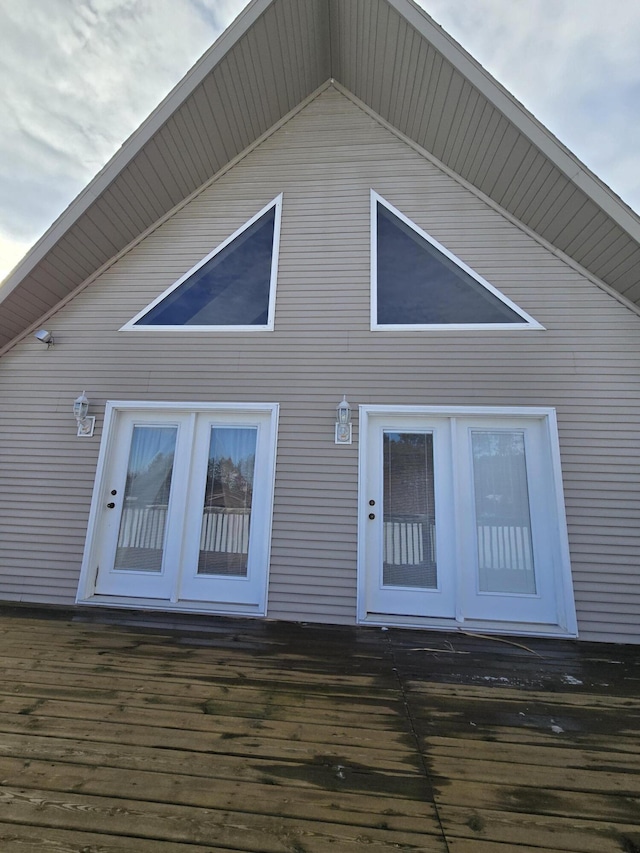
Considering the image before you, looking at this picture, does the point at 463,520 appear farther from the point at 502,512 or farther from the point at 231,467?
the point at 231,467

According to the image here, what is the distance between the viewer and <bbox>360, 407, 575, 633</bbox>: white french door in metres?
3.45

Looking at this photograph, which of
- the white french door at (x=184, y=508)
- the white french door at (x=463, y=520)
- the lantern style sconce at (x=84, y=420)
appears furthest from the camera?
the lantern style sconce at (x=84, y=420)

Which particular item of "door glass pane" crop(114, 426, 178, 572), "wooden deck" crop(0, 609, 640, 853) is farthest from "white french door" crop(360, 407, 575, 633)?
"door glass pane" crop(114, 426, 178, 572)

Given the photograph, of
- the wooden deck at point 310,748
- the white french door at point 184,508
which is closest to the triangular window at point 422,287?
the white french door at point 184,508

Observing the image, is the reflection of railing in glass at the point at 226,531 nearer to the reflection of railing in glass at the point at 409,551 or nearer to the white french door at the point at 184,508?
the white french door at the point at 184,508

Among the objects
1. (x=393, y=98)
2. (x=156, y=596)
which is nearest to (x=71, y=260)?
(x=156, y=596)

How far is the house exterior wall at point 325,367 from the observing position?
3523 mm

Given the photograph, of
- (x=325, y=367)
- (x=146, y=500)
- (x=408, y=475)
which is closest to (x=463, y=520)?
(x=408, y=475)

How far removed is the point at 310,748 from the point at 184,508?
97.9 inches

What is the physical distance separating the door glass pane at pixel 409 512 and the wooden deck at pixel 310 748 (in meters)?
0.68

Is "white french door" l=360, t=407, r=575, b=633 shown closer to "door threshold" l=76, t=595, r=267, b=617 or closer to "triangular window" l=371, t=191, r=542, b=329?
"triangular window" l=371, t=191, r=542, b=329

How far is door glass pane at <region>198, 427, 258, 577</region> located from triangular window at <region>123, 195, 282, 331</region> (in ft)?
3.75

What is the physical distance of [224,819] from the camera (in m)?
1.36

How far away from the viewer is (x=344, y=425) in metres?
3.74
